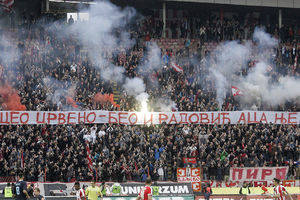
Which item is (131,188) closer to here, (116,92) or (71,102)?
(71,102)

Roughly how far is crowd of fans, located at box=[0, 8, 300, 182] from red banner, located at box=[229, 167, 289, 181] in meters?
0.31

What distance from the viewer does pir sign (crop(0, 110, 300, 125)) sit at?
27.2m

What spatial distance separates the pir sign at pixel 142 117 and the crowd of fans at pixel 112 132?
0.47m

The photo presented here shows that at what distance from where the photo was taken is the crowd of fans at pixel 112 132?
984 inches

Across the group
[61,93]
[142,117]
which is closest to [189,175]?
[142,117]

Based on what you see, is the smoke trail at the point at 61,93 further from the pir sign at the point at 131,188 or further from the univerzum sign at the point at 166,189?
the univerzum sign at the point at 166,189

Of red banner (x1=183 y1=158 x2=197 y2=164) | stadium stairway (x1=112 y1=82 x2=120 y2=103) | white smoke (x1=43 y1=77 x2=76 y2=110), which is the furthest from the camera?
stadium stairway (x1=112 y1=82 x2=120 y2=103)

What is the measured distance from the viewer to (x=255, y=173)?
2677cm

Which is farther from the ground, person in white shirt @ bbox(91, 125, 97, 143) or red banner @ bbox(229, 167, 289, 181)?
person in white shirt @ bbox(91, 125, 97, 143)

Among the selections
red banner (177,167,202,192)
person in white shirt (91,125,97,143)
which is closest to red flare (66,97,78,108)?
person in white shirt (91,125,97,143)

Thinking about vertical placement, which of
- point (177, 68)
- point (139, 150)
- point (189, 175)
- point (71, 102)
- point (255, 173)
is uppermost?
point (177, 68)

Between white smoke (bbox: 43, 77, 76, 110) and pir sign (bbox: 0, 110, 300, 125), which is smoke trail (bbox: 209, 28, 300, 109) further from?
white smoke (bbox: 43, 77, 76, 110)

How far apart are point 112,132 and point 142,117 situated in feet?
7.84

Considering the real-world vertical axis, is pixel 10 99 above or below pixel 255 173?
above
